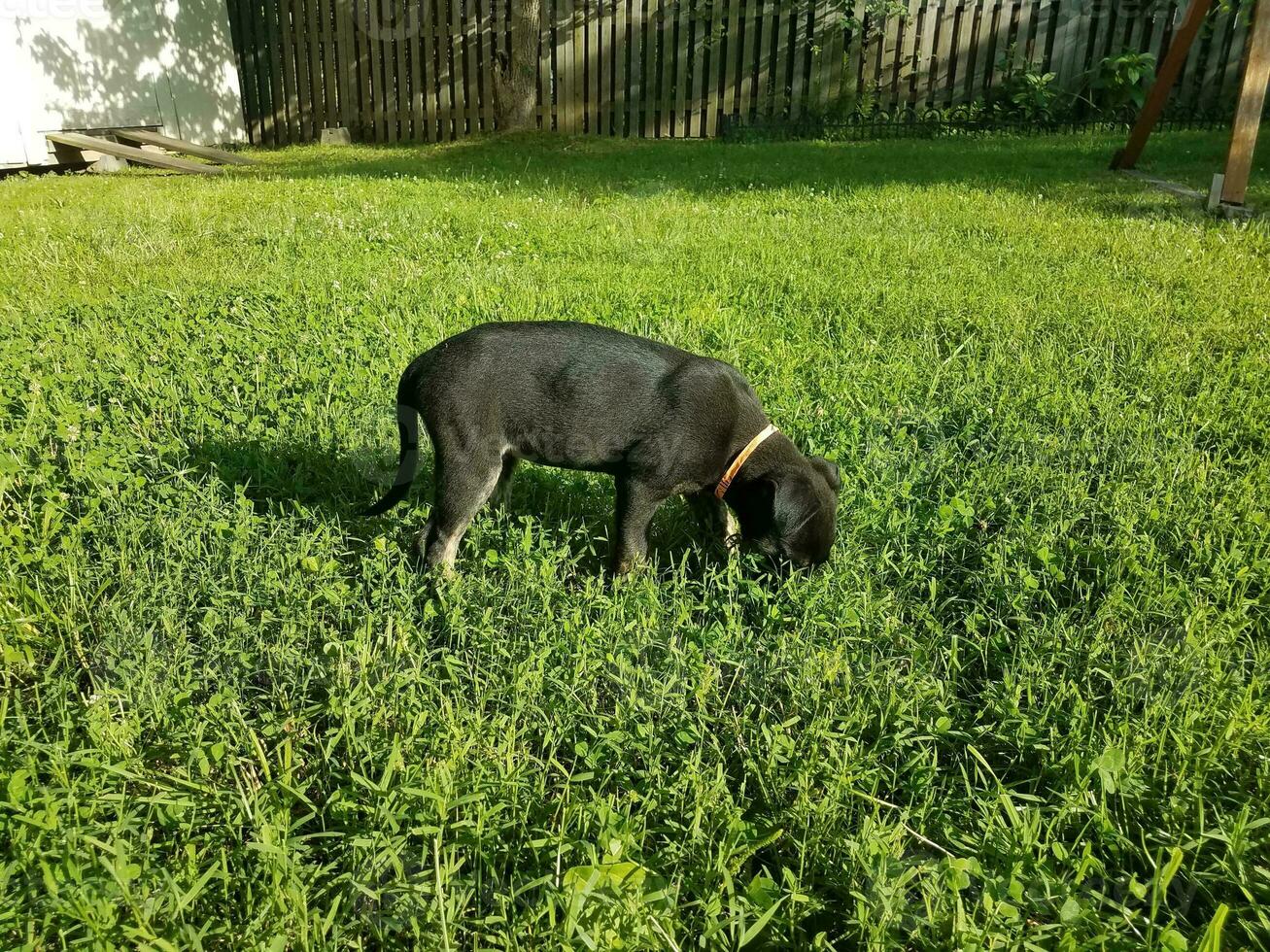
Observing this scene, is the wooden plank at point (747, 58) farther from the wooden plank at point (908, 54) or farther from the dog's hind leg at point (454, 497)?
the dog's hind leg at point (454, 497)

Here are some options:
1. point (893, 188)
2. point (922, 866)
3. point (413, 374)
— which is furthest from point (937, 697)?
point (893, 188)

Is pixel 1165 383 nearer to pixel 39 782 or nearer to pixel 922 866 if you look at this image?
pixel 922 866

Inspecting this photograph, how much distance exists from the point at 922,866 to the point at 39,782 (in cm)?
235

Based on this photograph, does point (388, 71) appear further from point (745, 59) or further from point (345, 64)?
point (745, 59)

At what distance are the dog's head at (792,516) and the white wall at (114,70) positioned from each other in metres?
14.1

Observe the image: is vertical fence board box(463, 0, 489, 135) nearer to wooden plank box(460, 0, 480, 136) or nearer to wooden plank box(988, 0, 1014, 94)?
wooden plank box(460, 0, 480, 136)

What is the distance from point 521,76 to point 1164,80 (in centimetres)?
1048

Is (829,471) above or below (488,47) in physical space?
below

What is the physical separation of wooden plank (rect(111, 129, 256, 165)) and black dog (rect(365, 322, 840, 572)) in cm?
1190

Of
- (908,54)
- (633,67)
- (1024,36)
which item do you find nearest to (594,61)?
(633,67)

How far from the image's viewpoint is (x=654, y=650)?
9.95 feet

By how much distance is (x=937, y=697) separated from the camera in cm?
273

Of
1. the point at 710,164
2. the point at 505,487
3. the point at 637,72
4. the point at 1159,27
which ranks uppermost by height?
the point at 1159,27

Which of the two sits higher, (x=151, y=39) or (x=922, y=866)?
(x=151, y=39)
